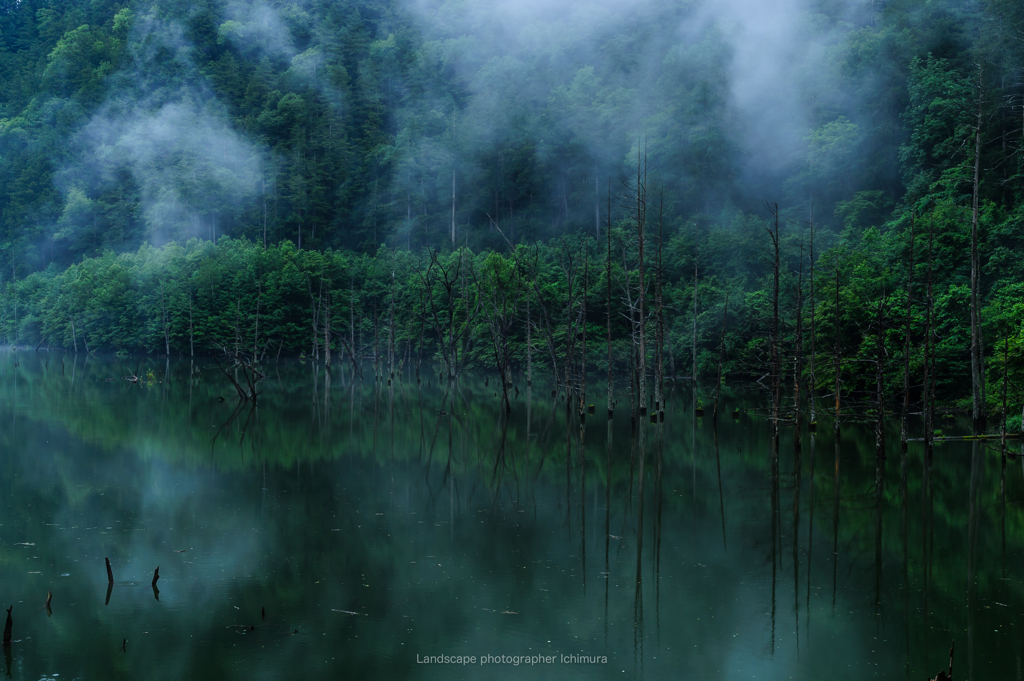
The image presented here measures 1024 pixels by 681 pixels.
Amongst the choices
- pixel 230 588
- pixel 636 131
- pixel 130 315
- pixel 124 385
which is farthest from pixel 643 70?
pixel 230 588

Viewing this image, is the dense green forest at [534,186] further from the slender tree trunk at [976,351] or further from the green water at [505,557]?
the green water at [505,557]

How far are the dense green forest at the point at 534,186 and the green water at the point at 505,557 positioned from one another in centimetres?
683

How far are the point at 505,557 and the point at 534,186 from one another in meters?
79.9

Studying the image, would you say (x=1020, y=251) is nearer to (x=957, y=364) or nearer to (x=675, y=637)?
(x=957, y=364)

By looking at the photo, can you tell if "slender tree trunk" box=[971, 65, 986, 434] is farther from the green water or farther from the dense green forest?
the green water

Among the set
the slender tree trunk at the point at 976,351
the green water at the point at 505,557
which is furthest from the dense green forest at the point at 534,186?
the green water at the point at 505,557

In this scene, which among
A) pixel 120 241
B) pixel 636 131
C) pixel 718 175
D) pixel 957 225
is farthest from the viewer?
pixel 120 241

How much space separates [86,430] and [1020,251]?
36226 mm

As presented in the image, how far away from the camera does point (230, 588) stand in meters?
13.2

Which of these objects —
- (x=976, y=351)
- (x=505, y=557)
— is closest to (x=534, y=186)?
(x=976, y=351)

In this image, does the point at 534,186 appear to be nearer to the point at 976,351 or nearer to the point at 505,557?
the point at 976,351

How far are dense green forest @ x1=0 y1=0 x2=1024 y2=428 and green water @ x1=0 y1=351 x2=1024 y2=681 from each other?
6835 mm

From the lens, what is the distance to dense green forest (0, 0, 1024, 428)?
37469 millimetres

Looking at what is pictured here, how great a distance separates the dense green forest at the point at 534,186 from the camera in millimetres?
37469
